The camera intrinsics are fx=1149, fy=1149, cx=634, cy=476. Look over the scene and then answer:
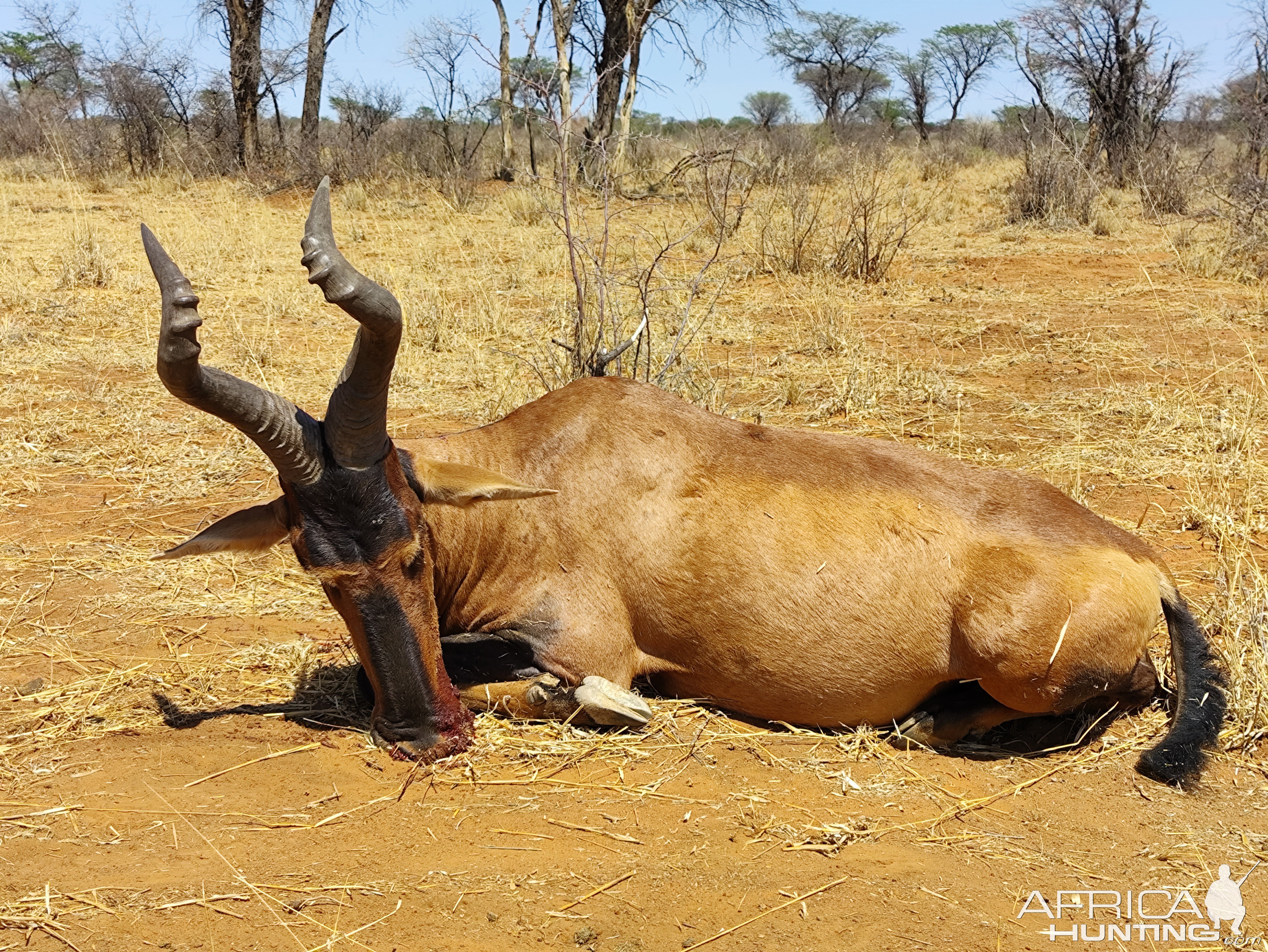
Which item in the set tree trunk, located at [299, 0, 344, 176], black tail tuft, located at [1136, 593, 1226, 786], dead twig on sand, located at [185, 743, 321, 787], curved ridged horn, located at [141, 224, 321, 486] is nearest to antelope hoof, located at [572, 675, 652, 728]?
dead twig on sand, located at [185, 743, 321, 787]

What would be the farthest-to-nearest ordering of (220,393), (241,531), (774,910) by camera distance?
(241,531)
(220,393)
(774,910)

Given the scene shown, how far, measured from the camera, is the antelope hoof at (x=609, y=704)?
165 inches

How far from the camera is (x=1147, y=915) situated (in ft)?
11.2

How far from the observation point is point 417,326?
1042 cm

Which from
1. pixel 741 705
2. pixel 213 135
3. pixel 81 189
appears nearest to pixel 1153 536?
pixel 741 705

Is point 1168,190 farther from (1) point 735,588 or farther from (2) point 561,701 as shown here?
(2) point 561,701

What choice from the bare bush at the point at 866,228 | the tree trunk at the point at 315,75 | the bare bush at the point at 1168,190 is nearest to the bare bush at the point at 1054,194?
the bare bush at the point at 1168,190

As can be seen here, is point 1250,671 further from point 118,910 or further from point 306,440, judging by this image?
point 118,910

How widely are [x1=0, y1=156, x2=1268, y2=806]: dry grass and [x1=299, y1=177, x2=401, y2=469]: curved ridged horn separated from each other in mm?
1210

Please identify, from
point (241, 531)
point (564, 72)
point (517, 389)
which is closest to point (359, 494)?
point (241, 531)

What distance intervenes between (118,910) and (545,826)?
1271 millimetres

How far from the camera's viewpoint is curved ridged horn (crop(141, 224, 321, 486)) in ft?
10.8

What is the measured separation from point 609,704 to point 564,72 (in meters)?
8.02

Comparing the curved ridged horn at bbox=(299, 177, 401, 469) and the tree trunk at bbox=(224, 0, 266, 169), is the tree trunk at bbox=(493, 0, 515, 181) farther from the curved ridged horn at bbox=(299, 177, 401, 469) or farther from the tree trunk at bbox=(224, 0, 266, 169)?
the curved ridged horn at bbox=(299, 177, 401, 469)
